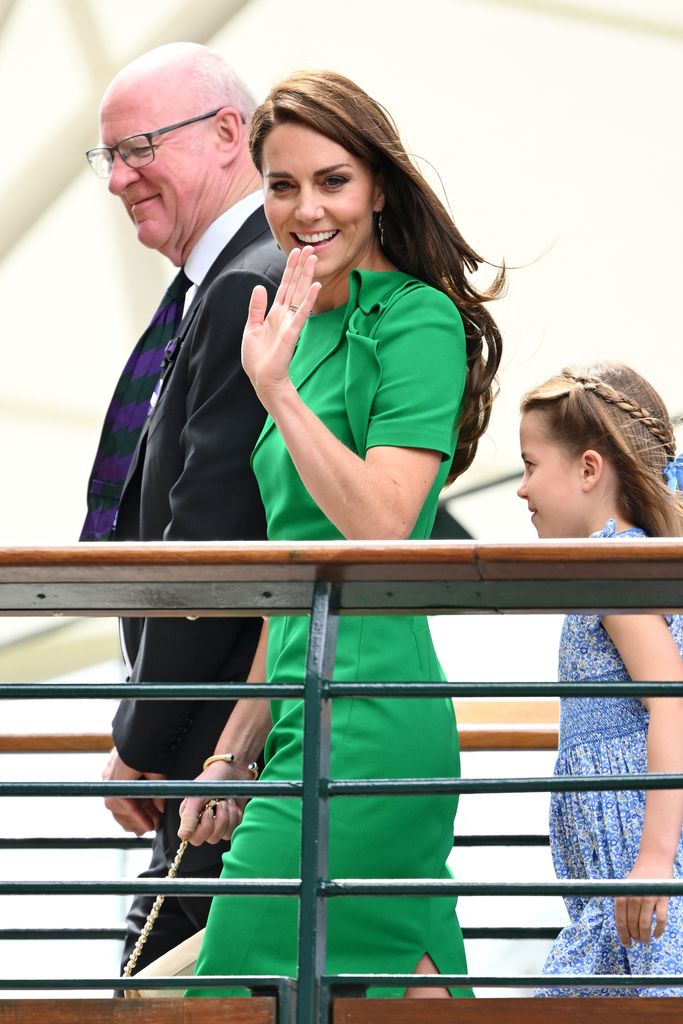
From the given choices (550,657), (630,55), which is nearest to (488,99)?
(630,55)

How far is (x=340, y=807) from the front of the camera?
1.75 m

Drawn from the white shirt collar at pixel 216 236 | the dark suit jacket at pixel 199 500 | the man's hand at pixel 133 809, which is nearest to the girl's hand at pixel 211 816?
the dark suit jacket at pixel 199 500

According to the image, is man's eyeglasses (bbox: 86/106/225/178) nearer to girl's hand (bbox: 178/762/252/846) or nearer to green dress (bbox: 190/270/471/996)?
green dress (bbox: 190/270/471/996)

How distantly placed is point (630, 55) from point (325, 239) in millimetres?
4911

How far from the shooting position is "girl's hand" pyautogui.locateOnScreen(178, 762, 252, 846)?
2.08 meters

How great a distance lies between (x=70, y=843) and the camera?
91.4 inches

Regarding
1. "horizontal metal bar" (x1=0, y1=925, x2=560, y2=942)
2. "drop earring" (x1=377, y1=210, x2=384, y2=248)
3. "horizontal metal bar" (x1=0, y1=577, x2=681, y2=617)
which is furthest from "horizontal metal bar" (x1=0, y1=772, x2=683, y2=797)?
"drop earring" (x1=377, y1=210, x2=384, y2=248)

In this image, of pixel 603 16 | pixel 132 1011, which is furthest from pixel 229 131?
pixel 603 16

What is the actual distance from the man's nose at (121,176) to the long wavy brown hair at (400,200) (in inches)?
32.2

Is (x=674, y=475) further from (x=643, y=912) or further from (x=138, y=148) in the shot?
(x=138, y=148)

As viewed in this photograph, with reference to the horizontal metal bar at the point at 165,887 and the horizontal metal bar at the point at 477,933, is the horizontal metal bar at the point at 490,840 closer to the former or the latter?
the horizontal metal bar at the point at 477,933

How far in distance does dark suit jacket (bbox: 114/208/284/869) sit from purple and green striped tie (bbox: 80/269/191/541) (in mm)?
235

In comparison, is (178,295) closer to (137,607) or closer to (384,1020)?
(137,607)

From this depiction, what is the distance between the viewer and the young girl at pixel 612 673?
6.77 feet
